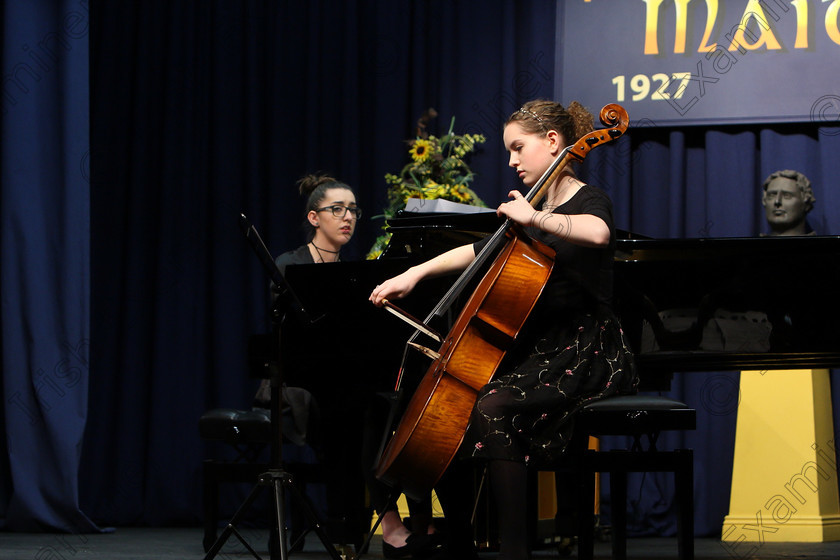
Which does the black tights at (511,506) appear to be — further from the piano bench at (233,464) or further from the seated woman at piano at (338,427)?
the piano bench at (233,464)

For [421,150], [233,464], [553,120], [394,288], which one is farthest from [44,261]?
[553,120]

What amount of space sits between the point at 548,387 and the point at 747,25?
311 cm

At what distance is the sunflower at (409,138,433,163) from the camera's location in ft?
15.3

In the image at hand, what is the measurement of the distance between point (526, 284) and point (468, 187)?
9.15ft

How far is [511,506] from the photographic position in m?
2.22

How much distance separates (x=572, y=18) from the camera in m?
5.01

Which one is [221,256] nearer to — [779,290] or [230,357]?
[230,357]

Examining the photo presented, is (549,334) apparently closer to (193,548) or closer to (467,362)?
(467,362)

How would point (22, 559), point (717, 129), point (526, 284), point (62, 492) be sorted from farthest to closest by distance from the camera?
point (717, 129)
point (62, 492)
point (22, 559)
point (526, 284)

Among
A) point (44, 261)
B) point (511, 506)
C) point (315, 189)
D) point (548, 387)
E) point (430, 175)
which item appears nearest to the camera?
point (511, 506)

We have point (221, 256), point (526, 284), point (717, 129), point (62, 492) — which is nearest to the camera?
point (526, 284)

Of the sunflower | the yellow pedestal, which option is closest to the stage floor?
the yellow pedestal

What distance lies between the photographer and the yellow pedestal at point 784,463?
14.2ft

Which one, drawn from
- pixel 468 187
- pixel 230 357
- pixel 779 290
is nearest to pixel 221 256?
pixel 230 357
